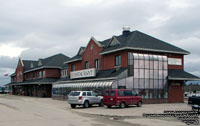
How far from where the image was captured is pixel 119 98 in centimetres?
2573

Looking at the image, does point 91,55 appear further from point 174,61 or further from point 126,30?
point 174,61

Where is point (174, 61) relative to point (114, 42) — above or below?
below

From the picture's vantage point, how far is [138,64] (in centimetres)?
3219

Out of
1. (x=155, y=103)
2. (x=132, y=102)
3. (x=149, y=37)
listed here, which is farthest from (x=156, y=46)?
(x=132, y=102)

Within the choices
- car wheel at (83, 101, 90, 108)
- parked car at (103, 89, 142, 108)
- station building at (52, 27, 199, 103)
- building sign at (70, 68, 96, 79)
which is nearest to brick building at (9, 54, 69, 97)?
building sign at (70, 68, 96, 79)

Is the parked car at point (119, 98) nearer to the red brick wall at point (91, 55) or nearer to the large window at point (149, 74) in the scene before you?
the large window at point (149, 74)

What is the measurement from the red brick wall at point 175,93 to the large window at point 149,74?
1530mm

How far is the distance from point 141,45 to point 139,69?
4.03m

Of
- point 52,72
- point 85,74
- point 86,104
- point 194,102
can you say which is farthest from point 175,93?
point 52,72

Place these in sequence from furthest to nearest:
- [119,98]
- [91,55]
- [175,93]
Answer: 1. [91,55]
2. [175,93]
3. [119,98]

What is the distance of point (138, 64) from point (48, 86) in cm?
3288

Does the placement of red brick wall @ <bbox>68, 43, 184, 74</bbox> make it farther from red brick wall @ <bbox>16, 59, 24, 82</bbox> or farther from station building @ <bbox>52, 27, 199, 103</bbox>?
red brick wall @ <bbox>16, 59, 24, 82</bbox>

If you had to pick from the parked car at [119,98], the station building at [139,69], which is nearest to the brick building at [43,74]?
the station building at [139,69]

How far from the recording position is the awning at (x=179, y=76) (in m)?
34.2
